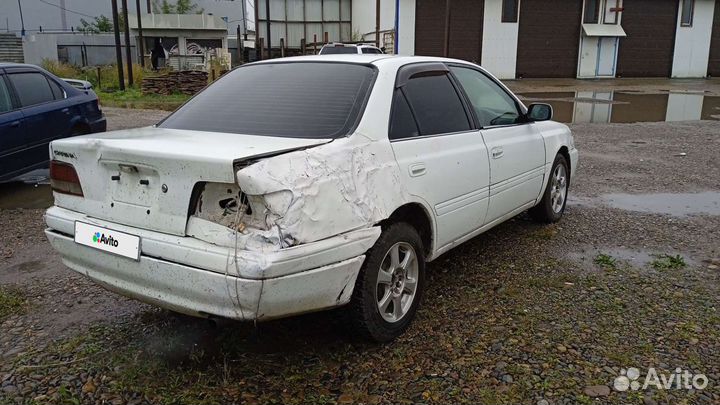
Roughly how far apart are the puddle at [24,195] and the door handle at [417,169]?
4893 millimetres

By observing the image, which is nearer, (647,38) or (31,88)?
(31,88)

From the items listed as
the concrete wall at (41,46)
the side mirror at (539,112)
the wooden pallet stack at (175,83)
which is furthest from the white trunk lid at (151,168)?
the concrete wall at (41,46)

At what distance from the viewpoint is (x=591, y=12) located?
31531mm

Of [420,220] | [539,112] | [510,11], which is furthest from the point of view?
[510,11]

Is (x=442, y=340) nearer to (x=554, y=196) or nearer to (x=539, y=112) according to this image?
(x=539, y=112)

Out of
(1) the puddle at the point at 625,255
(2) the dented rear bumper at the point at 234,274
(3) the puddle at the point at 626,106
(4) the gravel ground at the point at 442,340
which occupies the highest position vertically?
(2) the dented rear bumper at the point at 234,274

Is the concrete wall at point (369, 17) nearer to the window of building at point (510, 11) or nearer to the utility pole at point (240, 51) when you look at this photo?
the window of building at point (510, 11)

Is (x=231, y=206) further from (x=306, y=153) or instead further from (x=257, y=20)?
(x=257, y=20)

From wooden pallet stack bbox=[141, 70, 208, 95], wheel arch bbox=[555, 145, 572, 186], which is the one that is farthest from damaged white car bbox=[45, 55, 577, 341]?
wooden pallet stack bbox=[141, 70, 208, 95]

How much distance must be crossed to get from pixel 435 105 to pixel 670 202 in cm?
388

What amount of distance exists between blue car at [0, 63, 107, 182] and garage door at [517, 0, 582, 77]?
89.3 ft

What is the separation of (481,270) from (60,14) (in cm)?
5509

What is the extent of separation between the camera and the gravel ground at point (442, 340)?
2.79 meters

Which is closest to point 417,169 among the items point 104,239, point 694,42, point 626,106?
point 104,239
